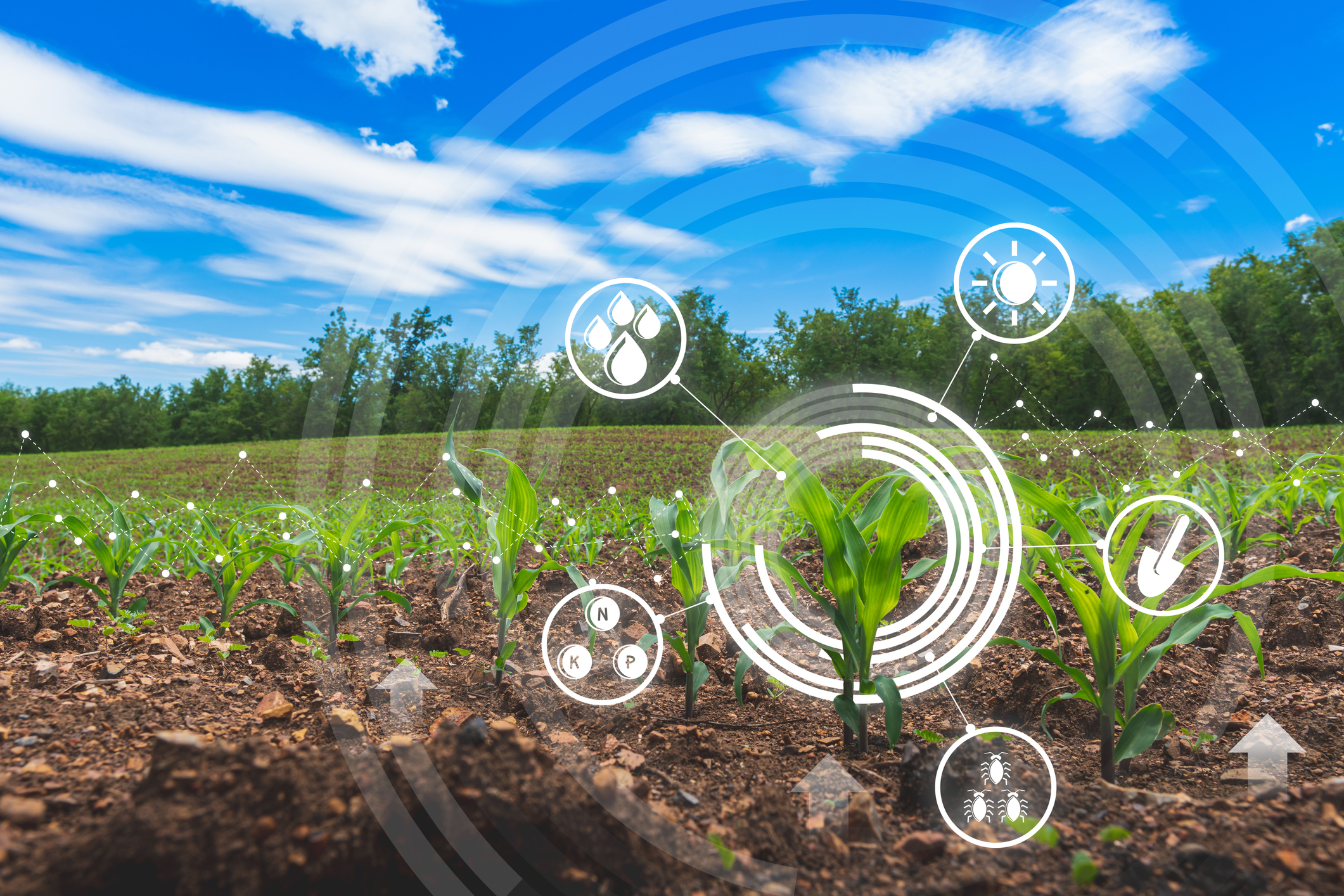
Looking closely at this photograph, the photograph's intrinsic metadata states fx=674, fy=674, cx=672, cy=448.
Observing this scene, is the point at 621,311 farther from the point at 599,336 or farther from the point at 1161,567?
the point at 1161,567

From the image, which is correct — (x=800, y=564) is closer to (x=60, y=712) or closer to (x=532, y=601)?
(x=532, y=601)

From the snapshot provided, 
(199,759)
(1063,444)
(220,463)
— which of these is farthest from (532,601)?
(220,463)

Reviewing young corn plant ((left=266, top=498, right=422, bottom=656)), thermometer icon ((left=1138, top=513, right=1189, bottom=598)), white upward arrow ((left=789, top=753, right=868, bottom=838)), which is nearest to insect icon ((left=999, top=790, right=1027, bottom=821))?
white upward arrow ((left=789, top=753, right=868, bottom=838))

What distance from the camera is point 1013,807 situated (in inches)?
57.3

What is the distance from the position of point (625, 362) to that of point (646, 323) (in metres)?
0.15

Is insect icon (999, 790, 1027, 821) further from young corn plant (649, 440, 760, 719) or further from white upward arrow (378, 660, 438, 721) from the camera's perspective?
white upward arrow (378, 660, 438, 721)

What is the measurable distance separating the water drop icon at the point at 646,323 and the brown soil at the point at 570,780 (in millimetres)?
1184

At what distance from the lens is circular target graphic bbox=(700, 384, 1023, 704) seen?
5.76 feet

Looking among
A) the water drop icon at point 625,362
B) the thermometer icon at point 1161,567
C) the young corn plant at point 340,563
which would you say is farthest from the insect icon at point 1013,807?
the young corn plant at point 340,563

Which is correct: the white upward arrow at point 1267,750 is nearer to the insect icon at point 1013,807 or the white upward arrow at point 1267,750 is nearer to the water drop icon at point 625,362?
the insect icon at point 1013,807

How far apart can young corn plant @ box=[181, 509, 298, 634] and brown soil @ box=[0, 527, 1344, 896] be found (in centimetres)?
27

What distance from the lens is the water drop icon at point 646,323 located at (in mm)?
2061

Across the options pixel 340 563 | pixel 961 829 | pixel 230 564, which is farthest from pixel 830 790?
pixel 230 564

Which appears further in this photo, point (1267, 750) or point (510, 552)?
Result: point (510, 552)
